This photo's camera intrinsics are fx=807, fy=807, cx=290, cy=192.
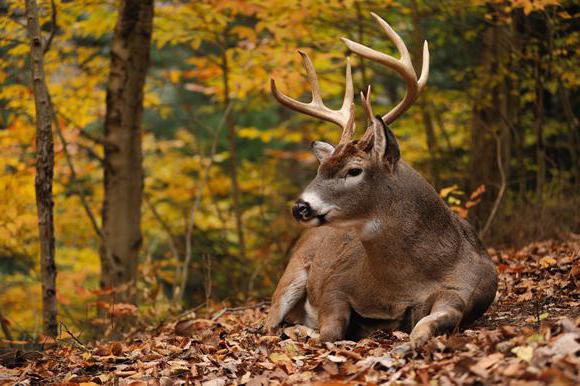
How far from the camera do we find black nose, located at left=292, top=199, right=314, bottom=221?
557 centimetres

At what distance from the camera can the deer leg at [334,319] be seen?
587cm

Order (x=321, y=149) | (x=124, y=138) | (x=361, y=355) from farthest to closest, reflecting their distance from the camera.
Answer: (x=124, y=138) → (x=321, y=149) → (x=361, y=355)

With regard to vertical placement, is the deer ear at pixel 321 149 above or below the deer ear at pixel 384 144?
below

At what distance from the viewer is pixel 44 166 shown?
7.40 metres

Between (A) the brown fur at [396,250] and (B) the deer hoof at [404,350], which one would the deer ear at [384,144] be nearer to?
(A) the brown fur at [396,250]

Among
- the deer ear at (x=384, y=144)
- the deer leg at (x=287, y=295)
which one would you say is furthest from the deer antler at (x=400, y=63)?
the deer leg at (x=287, y=295)

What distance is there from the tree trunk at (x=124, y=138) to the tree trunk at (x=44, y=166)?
188 centimetres

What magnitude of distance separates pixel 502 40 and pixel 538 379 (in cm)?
871

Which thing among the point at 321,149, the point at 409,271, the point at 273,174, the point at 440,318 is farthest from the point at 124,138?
the point at 273,174

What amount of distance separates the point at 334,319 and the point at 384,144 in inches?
53.3

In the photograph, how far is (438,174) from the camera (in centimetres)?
1139

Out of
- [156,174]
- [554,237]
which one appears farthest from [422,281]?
[156,174]

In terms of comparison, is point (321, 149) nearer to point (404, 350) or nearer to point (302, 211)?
point (302, 211)

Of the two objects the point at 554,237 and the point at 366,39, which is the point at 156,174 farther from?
the point at 554,237
